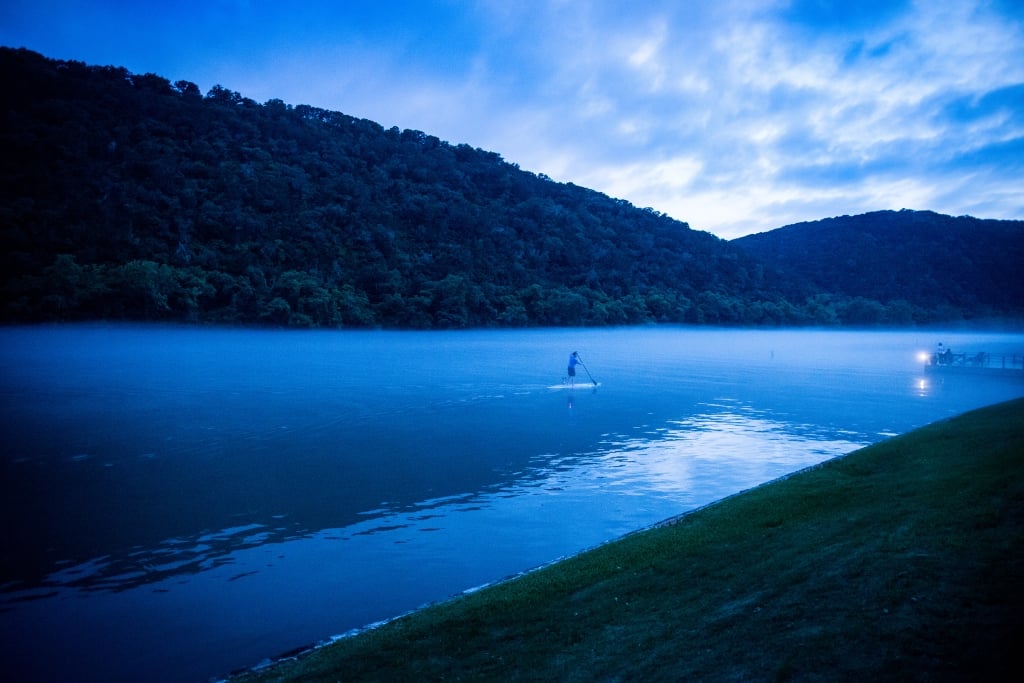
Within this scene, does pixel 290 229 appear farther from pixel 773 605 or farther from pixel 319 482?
pixel 773 605

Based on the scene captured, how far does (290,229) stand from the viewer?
93562mm

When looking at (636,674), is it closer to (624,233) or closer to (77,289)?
(77,289)

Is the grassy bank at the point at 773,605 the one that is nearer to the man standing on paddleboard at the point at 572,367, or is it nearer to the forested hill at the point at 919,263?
the man standing on paddleboard at the point at 572,367

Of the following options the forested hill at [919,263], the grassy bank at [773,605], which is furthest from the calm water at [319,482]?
the forested hill at [919,263]

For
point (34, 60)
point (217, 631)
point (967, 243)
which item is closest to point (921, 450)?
point (217, 631)

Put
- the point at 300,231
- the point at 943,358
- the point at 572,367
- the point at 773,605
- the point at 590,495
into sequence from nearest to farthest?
1. the point at 773,605
2. the point at 590,495
3. the point at 572,367
4. the point at 943,358
5. the point at 300,231

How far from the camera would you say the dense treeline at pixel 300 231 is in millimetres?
72375

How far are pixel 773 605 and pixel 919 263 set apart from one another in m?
185

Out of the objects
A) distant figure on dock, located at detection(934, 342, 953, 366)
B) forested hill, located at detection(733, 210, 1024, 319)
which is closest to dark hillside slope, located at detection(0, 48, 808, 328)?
forested hill, located at detection(733, 210, 1024, 319)

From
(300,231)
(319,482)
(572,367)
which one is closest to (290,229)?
(300,231)

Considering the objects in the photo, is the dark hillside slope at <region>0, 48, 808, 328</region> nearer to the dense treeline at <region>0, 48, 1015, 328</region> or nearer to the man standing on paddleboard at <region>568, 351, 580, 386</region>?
the dense treeline at <region>0, 48, 1015, 328</region>

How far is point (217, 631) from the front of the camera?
9.20m

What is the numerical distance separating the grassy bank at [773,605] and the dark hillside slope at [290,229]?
73.6 meters

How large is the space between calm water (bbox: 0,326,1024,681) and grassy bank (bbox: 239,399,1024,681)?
2.57 metres
